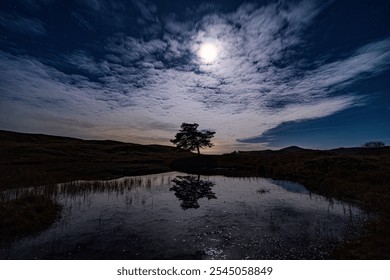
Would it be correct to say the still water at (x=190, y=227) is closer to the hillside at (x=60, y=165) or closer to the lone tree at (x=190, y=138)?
the hillside at (x=60, y=165)

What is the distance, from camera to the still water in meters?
10.3

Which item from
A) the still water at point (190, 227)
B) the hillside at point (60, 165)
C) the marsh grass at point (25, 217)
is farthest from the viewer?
the hillside at point (60, 165)

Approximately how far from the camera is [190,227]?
44.9 feet

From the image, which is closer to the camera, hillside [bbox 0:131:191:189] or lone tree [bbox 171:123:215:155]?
hillside [bbox 0:131:191:189]

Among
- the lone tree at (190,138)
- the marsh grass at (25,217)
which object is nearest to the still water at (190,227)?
the marsh grass at (25,217)

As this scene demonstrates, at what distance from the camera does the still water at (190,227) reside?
10.3 metres

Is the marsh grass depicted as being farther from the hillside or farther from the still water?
the hillside

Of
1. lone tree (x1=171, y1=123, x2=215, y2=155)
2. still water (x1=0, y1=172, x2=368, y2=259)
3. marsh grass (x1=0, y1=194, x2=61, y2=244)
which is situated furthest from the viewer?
lone tree (x1=171, y1=123, x2=215, y2=155)

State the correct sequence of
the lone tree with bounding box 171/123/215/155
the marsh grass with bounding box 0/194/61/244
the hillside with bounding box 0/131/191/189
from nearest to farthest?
the marsh grass with bounding box 0/194/61/244, the hillside with bounding box 0/131/191/189, the lone tree with bounding box 171/123/215/155

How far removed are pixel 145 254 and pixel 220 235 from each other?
464cm

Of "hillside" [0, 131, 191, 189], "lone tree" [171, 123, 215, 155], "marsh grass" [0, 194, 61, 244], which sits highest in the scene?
"lone tree" [171, 123, 215, 155]

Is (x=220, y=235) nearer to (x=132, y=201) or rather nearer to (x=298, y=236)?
(x=298, y=236)

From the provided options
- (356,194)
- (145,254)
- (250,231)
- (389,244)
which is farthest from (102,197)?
(356,194)

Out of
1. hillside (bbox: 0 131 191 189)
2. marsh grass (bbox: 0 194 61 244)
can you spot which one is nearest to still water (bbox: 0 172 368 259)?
marsh grass (bbox: 0 194 61 244)
